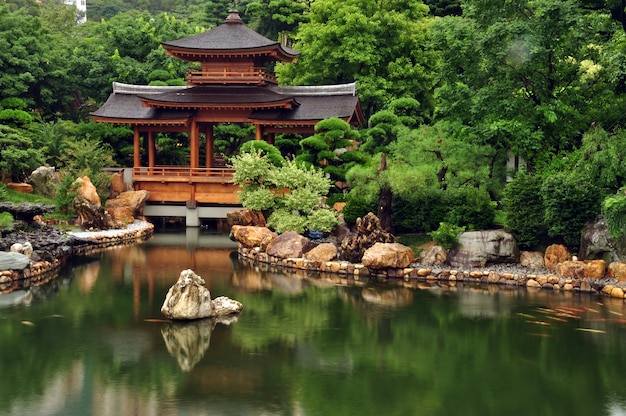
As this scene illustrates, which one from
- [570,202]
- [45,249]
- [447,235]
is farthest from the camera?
[45,249]

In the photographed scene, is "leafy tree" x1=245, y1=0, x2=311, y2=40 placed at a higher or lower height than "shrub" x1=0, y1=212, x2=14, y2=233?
higher

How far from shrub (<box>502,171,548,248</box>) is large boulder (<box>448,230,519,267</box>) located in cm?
42

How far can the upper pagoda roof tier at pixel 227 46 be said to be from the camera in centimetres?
3825

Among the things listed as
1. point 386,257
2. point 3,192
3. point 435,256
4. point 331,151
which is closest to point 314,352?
point 386,257

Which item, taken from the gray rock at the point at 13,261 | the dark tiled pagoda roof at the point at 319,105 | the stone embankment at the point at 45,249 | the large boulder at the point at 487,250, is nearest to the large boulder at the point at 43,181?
the stone embankment at the point at 45,249

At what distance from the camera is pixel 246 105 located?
37.1m

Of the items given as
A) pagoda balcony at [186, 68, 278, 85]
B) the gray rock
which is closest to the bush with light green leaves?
pagoda balcony at [186, 68, 278, 85]

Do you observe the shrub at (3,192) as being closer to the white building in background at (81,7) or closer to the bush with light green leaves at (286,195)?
the bush with light green leaves at (286,195)

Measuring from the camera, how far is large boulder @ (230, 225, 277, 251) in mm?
28688

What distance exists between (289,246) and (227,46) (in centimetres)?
1515

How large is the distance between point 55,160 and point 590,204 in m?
26.4

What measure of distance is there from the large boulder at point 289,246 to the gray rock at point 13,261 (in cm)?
852

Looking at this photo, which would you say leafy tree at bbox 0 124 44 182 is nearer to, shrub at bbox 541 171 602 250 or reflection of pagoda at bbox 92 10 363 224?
reflection of pagoda at bbox 92 10 363 224

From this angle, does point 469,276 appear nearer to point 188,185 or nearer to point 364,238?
point 364,238
